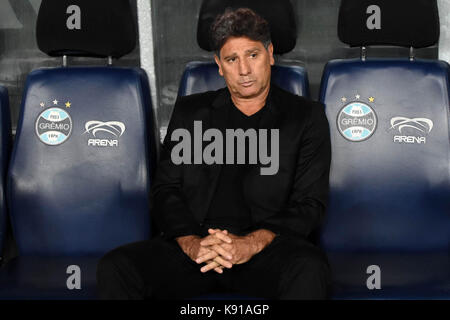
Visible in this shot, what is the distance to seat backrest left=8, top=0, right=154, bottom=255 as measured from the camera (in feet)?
8.52

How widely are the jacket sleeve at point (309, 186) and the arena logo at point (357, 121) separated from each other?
0.15 m

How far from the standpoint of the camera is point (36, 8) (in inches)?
128

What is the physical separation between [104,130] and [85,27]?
38 cm

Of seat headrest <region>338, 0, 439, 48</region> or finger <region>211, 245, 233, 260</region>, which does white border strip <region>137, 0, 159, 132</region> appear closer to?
seat headrest <region>338, 0, 439, 48</region>

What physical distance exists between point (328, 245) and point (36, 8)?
172 cm

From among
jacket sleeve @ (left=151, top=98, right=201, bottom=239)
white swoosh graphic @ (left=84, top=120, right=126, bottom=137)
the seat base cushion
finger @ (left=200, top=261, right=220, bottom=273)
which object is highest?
white swoosh graphic @ (left=84, top=120, right=126, bottom=137)

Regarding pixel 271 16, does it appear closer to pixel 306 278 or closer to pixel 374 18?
pixel 374 18

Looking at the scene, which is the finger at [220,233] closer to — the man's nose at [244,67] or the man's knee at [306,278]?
the man's knee at [306,278]

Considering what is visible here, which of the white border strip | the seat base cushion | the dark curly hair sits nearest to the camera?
the seat base cushion

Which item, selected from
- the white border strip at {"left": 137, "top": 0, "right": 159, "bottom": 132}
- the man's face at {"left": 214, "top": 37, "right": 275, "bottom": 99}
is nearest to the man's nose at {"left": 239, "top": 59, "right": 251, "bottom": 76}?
the man's face at {"left": 214, "top": 37, "right": 275, "bottom": 99}

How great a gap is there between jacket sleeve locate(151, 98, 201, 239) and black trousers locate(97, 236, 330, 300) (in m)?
0.06

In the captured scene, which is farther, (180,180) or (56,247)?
(56,247)
